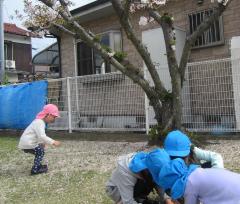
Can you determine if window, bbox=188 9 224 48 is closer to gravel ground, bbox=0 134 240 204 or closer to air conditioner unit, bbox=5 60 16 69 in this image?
gravel ground, bbox=0 134 240 204

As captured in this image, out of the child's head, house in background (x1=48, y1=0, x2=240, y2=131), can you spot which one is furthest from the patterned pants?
house in background (x1=48, y1=0, x2=240, y2=131)

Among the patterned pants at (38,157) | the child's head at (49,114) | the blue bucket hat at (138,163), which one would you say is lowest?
the patterned pants at (38,157)

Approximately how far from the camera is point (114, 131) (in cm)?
1092

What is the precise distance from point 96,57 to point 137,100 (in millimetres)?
3602

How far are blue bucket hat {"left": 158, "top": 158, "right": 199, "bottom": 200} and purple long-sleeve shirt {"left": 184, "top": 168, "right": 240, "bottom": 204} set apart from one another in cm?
8

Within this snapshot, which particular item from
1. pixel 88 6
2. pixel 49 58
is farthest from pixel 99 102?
pixel 49 58

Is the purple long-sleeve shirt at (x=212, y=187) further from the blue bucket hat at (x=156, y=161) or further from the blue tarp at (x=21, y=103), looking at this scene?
the blue tarp at (x=21, y=103)

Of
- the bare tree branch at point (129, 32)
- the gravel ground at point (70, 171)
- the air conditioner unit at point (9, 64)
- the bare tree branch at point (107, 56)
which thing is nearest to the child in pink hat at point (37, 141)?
the gravel ground at point (70, 171)

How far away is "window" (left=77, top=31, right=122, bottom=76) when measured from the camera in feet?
40.9

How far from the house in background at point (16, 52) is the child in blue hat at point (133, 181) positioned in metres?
27.6

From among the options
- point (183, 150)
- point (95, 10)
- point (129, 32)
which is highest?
point (95, 10)

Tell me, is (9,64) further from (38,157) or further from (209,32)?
(38,157)

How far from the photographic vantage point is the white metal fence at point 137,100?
880 cm

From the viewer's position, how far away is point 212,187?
9.98 feet
